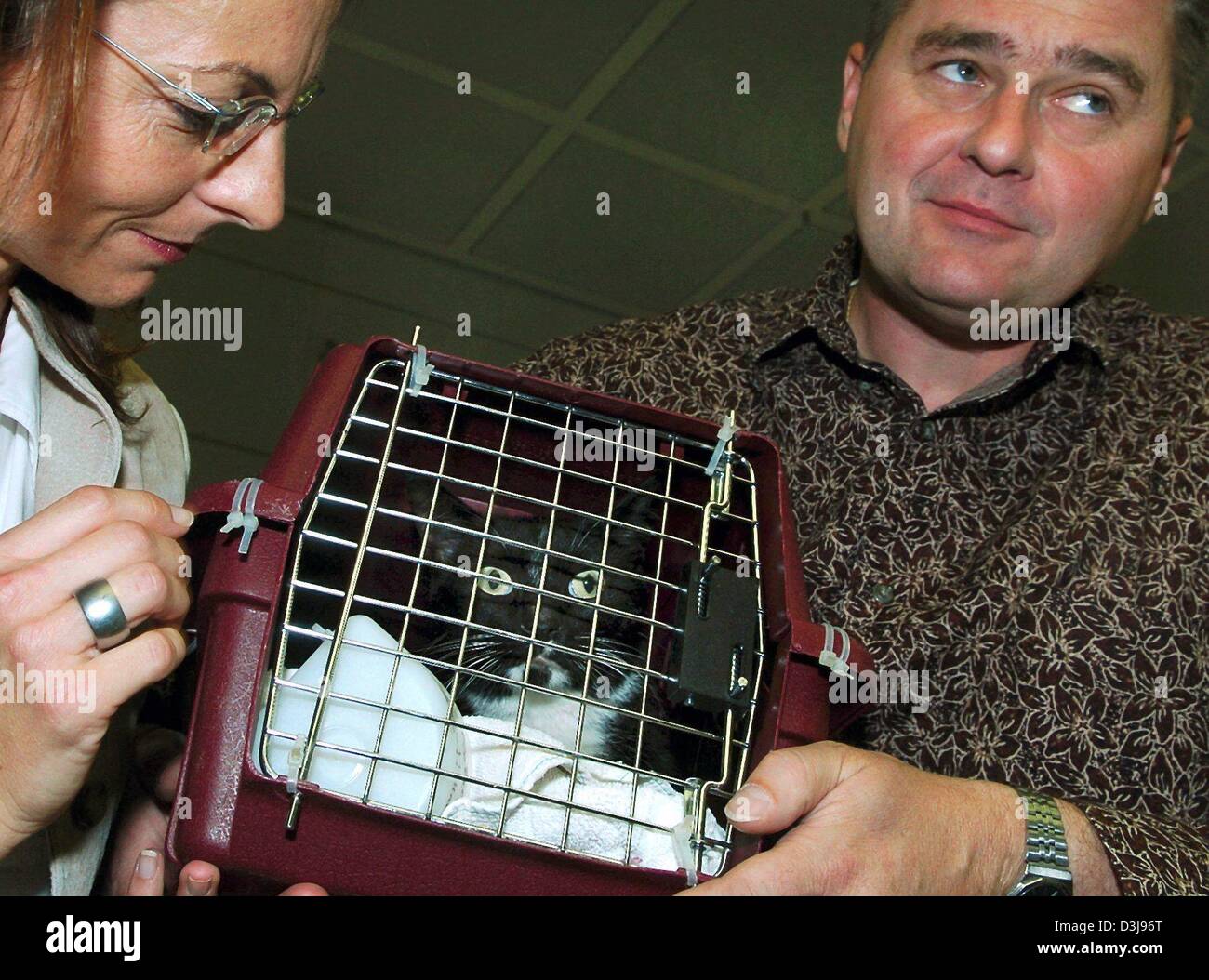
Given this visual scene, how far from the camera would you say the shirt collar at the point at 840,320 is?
1.27 m

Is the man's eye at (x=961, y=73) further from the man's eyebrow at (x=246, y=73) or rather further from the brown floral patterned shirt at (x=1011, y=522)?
the man's eyebrow at (x=246, y=73)

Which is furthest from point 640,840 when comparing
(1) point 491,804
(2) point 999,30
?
(2) point 999,30

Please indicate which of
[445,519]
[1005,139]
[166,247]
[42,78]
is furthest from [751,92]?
[42,78]

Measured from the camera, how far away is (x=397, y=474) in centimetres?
91

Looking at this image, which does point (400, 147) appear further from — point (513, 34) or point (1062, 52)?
point (1062, 52)

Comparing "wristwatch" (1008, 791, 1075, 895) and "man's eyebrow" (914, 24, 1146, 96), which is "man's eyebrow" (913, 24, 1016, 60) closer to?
"man's eyebrow" (914, 24, 1146, 96)

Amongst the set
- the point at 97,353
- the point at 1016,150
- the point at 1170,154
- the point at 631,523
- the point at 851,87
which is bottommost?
the point at 631,523

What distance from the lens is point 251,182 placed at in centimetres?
92

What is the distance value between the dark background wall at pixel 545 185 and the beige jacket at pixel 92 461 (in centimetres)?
144

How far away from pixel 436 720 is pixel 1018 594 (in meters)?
0.67

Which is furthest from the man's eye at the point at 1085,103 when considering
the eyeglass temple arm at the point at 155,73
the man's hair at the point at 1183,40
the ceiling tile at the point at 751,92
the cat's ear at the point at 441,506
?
the ceiling tile at the point at 751,92

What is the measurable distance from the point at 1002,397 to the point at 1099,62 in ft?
1.24

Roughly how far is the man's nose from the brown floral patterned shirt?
22 cm

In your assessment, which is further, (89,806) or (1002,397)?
(1002,397)
